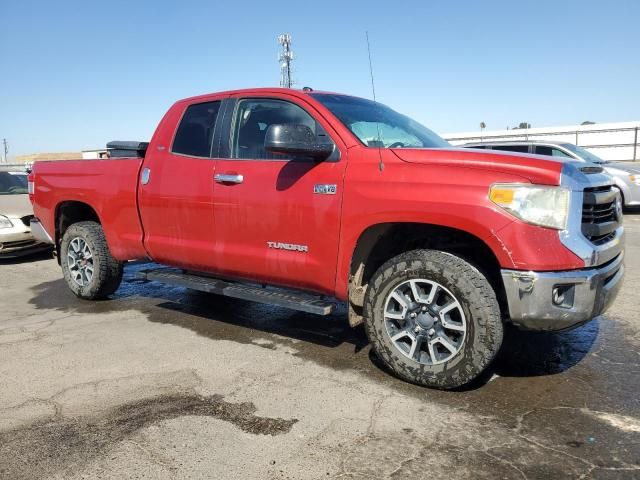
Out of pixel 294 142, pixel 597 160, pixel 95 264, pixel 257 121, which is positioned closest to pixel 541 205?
pixel 294 142

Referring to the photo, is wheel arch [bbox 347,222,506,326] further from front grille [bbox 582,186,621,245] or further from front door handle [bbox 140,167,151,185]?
front door handle [bbox 140,167,151,185]

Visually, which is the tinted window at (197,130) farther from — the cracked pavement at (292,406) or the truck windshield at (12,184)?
the truck windshield at (12,184)

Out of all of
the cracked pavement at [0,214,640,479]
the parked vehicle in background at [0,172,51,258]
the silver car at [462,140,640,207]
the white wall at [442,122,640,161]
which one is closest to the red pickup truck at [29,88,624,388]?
the cracked pavement at [0,214,640,479]

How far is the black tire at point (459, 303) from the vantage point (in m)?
3.16

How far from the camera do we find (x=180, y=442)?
2795 millimetres

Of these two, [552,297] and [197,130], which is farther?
[197,130]

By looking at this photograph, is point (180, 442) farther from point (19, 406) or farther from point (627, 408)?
point (627, 408)

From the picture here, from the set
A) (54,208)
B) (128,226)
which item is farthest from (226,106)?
(54,208)

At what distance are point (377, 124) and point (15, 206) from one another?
279 inches

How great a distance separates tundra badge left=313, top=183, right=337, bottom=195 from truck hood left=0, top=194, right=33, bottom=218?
6.42m

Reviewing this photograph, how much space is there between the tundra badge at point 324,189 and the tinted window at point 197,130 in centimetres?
125

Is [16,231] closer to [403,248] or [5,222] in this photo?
[5,222]

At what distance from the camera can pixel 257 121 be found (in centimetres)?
440

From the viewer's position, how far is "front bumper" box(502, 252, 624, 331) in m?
2.99
